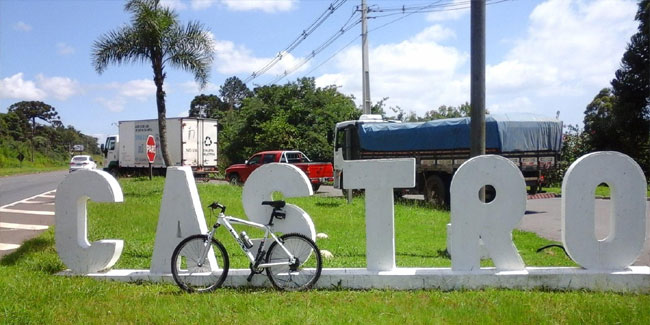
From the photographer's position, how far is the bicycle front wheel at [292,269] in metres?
6.39

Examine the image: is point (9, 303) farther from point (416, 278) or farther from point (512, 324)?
point (512, 324)

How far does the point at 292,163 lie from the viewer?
2400cm

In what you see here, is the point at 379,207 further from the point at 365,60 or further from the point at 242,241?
the point at 365,60

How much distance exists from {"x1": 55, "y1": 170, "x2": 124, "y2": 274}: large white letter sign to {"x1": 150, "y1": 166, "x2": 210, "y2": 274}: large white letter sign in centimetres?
51

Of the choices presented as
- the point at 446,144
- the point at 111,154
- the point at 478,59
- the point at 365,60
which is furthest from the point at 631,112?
the point at 111,154

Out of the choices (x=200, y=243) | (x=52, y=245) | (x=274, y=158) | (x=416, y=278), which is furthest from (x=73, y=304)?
(x=274, y=158)

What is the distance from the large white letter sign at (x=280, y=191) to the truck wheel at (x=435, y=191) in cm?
1062

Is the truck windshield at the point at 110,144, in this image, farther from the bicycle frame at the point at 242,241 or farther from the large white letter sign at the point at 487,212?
the large white letter sign at the point at 487,212

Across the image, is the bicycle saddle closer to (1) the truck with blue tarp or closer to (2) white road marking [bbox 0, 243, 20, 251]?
(2) white road marking [bbox 0, 243, 20, 251]

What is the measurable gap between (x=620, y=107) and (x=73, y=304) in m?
27.4

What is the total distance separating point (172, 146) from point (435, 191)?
19.7 m

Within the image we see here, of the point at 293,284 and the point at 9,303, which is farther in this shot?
the point at 293,284

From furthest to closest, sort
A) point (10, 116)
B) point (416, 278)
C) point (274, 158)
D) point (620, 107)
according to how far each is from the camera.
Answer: point (10, 116) → point (620, 107) → point (274, 158) → point (416, 278)

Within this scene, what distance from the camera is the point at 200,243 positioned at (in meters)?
6.60
